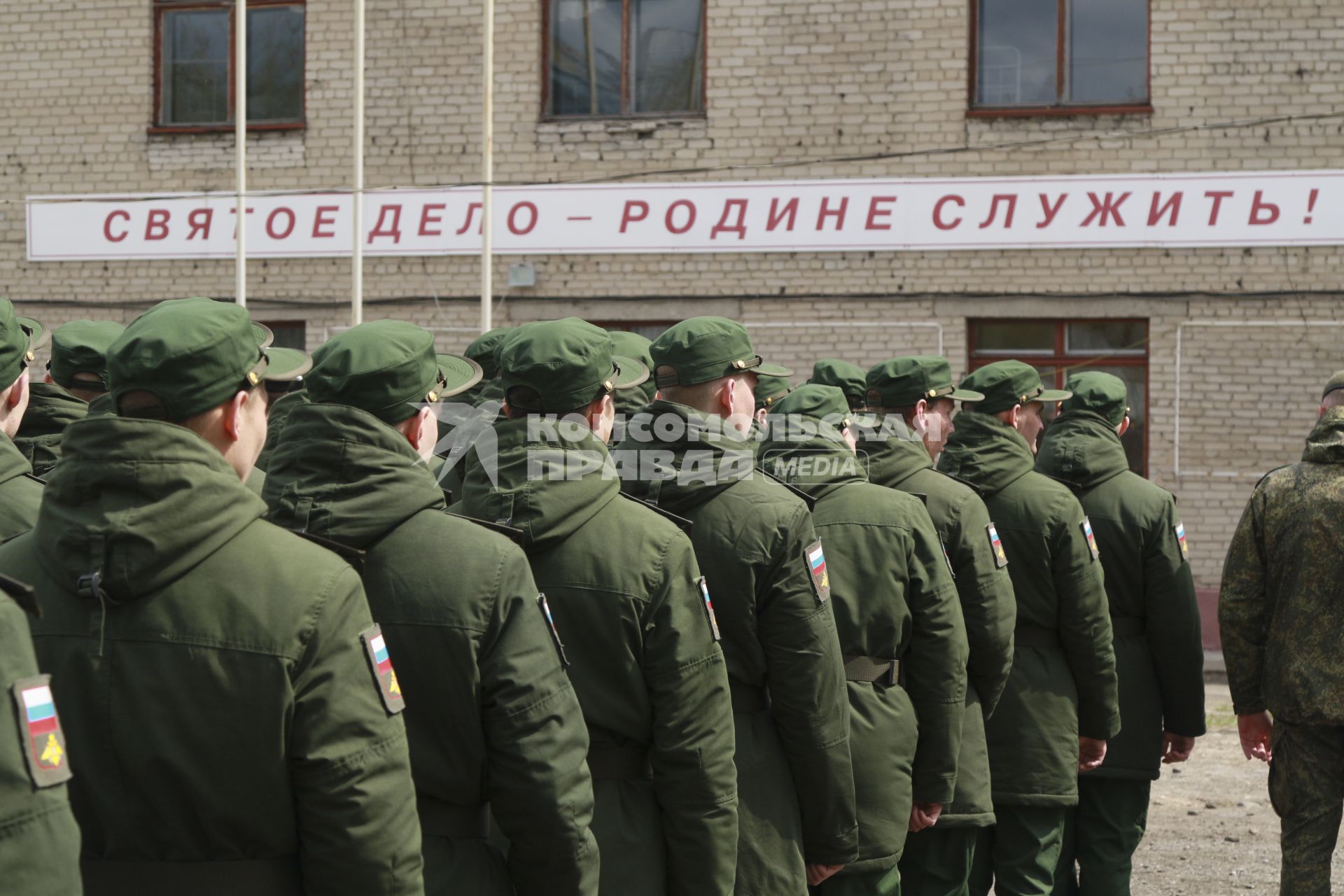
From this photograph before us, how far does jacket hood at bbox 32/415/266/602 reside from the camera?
6.81ft

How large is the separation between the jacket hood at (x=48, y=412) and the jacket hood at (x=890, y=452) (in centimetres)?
249

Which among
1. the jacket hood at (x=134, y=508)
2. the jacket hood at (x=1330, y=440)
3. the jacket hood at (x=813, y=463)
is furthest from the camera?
the jacket hood at (x=1330, y=440)

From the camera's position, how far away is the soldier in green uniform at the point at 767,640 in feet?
11.6

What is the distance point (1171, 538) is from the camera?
572cm

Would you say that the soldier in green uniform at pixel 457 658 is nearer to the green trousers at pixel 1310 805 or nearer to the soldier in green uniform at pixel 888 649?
the soldier in green uniform at pixel 888 649

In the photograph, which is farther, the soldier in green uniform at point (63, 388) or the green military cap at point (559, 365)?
the soldier in green uniform at point (63, 388)

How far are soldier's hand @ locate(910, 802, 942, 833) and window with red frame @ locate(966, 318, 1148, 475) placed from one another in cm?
832

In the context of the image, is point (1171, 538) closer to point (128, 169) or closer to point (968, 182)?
point (968, 182)

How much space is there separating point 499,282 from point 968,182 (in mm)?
4171

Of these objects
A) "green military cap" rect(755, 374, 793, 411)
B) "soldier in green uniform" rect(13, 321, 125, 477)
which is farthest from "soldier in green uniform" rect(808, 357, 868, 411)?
"soldier in green uniform" rect(13, 321, 125, 477)

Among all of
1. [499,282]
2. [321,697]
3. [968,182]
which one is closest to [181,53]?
[499,282]

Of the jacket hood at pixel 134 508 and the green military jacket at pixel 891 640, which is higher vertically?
the jacket hood at pixel 134 508

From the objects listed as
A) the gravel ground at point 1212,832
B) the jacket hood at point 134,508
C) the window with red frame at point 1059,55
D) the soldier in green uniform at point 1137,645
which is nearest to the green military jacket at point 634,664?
the jacket hood at point 134,508

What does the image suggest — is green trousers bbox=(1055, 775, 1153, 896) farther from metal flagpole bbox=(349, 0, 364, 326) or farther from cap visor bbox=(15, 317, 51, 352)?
metal flagpole bbox=(349, 0, 364, 326)
